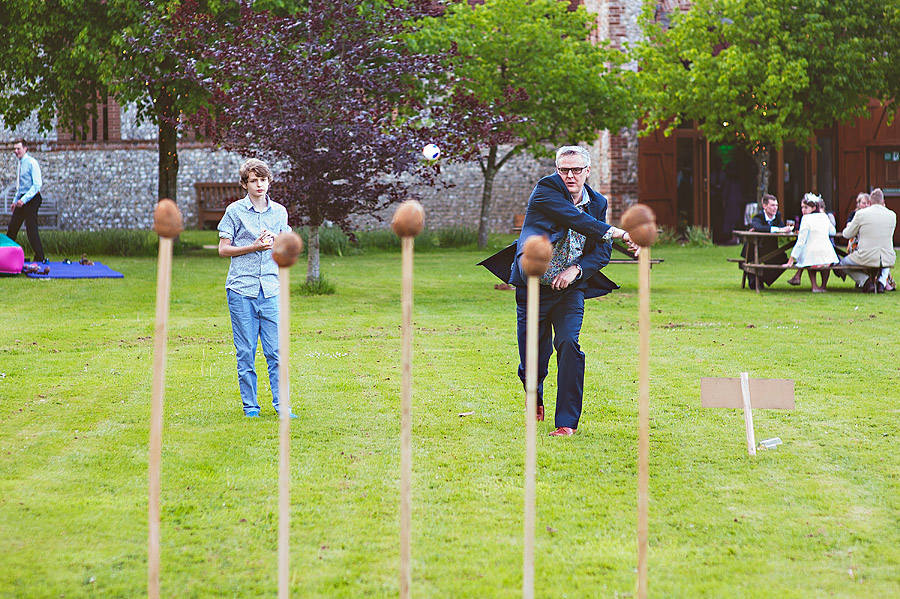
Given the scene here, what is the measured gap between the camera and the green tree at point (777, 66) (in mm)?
23016

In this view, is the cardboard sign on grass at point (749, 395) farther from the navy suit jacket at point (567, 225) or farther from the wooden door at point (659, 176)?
the wooden door at point (659, 176)

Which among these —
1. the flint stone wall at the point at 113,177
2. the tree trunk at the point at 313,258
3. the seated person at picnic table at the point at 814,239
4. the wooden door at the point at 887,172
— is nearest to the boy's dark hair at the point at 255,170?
the tree trunk at the point at 313,258

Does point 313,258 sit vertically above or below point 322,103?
below

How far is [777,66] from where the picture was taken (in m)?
22.8

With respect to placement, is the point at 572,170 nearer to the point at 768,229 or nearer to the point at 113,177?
the point at 768,229

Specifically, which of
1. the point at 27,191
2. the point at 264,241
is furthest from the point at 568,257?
the point at 27,191

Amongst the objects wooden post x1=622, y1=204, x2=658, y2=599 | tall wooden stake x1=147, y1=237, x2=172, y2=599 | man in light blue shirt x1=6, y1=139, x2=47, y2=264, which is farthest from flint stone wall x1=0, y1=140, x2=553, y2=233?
tall wooden stake x1=147, y1=237, x2=172, y2=599

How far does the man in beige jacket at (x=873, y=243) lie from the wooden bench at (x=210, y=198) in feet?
72.3

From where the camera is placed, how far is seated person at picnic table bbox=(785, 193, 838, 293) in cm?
1433

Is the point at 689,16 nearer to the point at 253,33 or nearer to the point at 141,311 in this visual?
the point at 253,33

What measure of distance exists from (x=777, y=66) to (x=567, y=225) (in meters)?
18.6

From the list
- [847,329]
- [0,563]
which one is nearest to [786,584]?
[0,563]

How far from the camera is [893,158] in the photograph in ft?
90.1

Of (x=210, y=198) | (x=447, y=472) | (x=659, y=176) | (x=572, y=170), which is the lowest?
(x=447, y=472)
